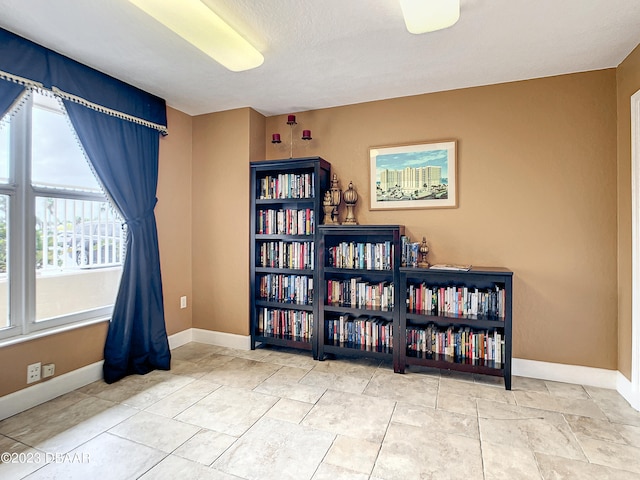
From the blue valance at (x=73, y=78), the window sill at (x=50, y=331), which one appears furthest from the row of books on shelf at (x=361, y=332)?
the blue valance at (x=73, y=78)

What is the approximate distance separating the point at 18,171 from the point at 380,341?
304 centimetres

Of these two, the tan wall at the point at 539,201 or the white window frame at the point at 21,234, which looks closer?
the white window frame at the point at 21,234

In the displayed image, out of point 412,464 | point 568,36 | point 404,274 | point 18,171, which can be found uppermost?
point 568,36

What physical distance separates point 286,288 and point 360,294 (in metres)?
0.77

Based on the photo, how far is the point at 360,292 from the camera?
10.1 ft

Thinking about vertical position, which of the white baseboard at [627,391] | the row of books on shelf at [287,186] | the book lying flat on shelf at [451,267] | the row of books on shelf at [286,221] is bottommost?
the white baseboard at [627,391]

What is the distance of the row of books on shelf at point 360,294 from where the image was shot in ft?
9.85

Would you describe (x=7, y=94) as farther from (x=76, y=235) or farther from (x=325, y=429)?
(x=325, y=429)

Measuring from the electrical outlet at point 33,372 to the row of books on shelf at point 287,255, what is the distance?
1.86 metres

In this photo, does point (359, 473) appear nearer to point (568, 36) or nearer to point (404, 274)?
point (404, 274)

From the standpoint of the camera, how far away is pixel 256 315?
344cm

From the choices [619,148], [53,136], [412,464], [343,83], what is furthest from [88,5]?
[619,148]

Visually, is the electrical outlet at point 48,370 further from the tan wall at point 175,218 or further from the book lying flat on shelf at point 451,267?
the book lying flat on shelf at point 451,267

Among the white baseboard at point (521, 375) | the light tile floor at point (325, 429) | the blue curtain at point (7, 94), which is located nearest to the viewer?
the light tile floor at point (325, 429)
